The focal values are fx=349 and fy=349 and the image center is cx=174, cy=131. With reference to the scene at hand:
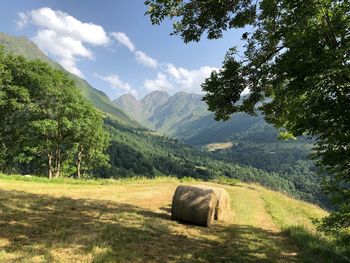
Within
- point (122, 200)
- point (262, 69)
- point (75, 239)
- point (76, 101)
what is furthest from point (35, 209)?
point (76, 101)

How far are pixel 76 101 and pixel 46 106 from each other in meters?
4.36

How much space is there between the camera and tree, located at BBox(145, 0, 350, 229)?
9.34 meters

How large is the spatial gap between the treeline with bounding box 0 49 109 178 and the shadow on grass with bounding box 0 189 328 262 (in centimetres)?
2630

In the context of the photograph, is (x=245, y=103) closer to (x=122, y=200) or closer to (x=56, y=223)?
(x=56, y=223)

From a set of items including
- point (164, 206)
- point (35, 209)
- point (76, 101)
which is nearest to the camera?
point (35, 209)

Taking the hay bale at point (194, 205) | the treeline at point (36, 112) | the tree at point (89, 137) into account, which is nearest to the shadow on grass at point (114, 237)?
the hay bale at point (194, 205)

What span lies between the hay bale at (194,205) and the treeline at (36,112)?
2931 cm

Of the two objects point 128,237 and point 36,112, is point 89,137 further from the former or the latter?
point 128,237

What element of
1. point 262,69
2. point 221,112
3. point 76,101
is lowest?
point 221,112

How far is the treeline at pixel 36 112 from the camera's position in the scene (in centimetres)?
4128

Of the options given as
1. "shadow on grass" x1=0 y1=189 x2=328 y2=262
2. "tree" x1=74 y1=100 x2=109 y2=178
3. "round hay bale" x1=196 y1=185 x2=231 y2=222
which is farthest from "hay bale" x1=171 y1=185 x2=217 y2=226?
"tree" x1=74 y1=100 x2=109 y2=178

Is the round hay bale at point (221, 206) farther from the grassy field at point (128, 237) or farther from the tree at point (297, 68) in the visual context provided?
the tree at point (297, 68)

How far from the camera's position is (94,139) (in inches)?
2170

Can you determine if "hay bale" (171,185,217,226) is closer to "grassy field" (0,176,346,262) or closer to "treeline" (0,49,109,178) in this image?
"grassy field" (0,176,346,262)
